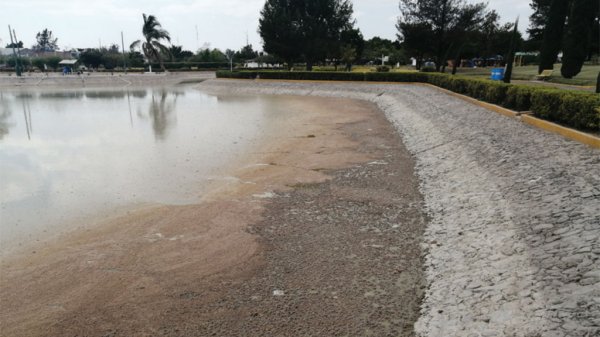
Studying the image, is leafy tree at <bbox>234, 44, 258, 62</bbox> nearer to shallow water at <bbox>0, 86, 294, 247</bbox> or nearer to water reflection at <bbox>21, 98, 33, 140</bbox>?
water reflection at <bbox>21, 98, 33, 140</bbox>

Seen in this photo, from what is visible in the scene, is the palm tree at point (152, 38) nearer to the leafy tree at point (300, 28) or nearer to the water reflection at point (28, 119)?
the leafy tree at point (300, 28)

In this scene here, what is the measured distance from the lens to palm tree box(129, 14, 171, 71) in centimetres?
6444

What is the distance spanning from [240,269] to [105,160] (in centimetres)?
919

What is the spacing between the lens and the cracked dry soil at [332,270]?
4765 millimetres

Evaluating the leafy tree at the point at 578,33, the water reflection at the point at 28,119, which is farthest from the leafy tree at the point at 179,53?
the leafy tree at the point at 578,33

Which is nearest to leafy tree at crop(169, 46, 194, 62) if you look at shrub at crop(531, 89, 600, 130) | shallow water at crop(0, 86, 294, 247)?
shallow water at crop(0, 86, 294, 247)

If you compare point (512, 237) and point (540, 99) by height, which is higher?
point (540, 99)

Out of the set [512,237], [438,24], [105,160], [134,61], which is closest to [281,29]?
[438,24]

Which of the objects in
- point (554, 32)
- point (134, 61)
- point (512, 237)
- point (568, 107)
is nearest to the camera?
point (512, 237)

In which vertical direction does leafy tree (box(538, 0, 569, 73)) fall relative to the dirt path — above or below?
above

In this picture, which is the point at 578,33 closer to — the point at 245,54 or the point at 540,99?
the point at 540,99

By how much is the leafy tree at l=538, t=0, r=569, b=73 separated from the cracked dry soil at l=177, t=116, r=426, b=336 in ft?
85.4

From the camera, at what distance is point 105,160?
13.2 m

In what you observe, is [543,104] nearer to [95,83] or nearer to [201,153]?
[201,153]
